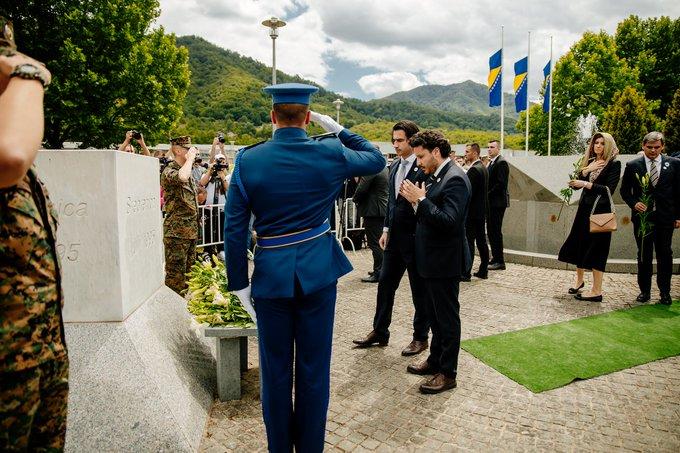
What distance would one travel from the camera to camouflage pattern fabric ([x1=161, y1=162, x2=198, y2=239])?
595 centimetres

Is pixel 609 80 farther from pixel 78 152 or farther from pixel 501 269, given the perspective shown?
pixel 78 152

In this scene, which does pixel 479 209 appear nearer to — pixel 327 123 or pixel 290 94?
pixel 327 123

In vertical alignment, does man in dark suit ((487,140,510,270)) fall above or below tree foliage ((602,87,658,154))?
below

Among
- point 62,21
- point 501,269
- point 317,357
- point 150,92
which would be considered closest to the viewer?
point 317,357

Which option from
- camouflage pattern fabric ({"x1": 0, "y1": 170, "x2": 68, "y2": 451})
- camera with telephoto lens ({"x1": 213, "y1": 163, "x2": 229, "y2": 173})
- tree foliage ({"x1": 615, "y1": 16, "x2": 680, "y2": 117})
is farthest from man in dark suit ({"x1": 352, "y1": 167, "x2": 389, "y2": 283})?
tree foliage ({"x1": 615, "y1": 16, "x2": 680, "y2": 117})

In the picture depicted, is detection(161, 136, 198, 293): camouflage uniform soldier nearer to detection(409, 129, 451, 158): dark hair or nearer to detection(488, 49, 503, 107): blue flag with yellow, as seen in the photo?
detection(409, 129, 451, 158): dark hair

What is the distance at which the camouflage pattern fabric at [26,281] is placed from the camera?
155cm

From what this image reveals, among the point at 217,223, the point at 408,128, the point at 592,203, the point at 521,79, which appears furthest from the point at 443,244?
the point at 521,79

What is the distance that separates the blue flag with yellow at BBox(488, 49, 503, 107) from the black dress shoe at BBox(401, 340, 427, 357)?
59.4 ft

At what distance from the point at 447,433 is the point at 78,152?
3257 mm

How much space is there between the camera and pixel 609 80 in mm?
37938

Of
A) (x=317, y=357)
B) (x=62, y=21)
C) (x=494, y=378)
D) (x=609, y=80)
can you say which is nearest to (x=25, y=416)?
(x=317, y=357)

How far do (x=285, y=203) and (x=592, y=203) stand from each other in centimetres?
567

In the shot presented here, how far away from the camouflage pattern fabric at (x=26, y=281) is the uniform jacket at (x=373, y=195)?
6.46 metres
